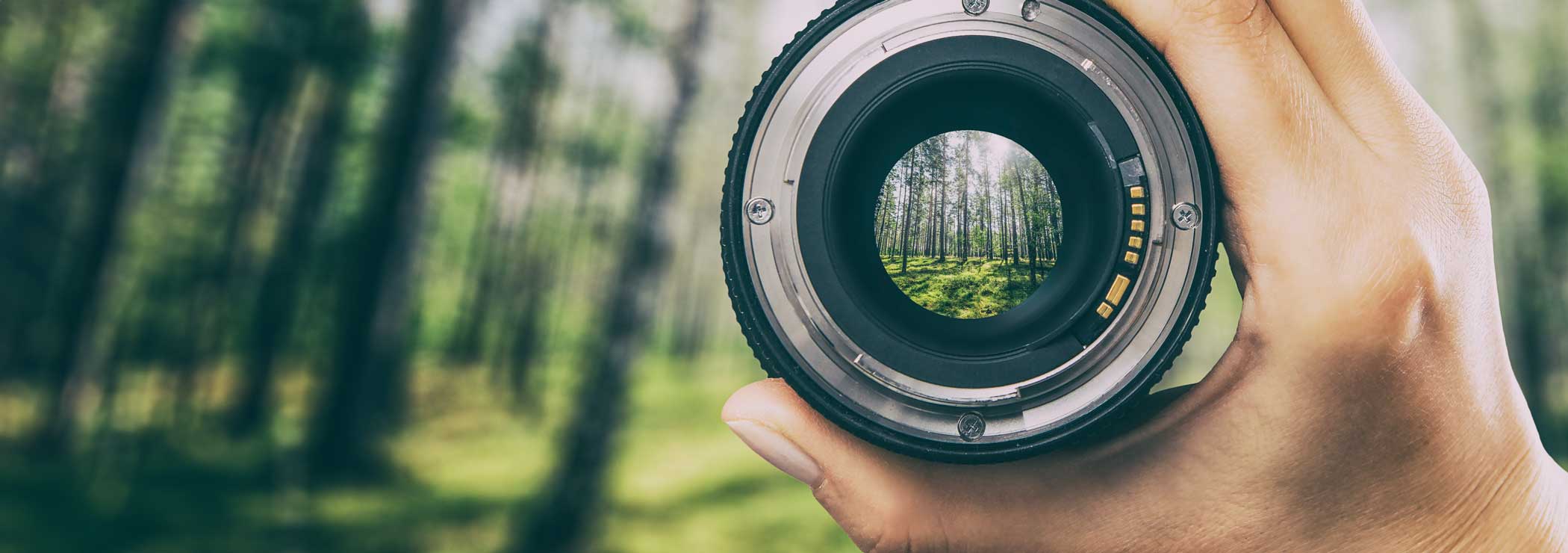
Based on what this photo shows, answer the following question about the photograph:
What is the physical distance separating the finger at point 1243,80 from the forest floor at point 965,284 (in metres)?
0.31

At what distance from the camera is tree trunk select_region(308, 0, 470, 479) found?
1134cm

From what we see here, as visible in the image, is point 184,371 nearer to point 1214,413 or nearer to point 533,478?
point 533,478

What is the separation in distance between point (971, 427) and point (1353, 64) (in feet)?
2.43

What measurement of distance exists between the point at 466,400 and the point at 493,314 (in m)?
4.72

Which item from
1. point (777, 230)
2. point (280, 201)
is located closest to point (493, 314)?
point (280, 201)

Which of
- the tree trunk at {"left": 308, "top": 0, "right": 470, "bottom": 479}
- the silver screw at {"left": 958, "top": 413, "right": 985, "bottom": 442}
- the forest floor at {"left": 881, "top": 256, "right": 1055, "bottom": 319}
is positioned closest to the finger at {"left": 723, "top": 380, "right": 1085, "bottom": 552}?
the silver screw at {"left": 958, "top": 413, "right": 985, "bottom": 442}

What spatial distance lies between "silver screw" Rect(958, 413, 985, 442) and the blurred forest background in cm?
360

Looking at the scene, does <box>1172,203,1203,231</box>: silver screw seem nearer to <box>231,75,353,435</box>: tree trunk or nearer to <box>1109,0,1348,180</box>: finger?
<box>1109,0,1348,180</box>: finger

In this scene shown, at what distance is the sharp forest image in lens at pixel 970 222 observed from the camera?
1.46 metres

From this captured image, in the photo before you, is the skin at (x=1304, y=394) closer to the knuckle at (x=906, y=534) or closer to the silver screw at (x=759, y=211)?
the knuckle at (x=906, y=534)

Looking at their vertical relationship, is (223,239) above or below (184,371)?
above

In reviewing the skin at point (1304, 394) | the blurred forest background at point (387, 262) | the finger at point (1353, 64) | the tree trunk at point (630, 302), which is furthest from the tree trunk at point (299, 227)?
the finger at point (1353, 64)

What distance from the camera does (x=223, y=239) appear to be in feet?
72.3

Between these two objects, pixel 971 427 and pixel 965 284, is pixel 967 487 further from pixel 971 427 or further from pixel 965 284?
pixel 965 284
